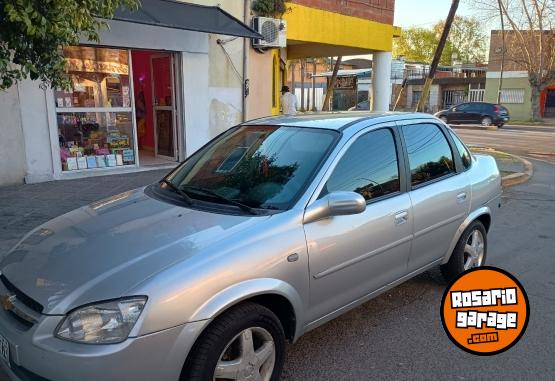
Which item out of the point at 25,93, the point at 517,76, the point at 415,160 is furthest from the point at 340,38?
the point at 517,76

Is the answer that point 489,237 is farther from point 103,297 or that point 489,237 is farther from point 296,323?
point 103,297

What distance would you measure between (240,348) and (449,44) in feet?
223

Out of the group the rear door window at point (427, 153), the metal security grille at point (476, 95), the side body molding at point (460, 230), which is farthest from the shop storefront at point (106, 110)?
the metal security grille at point (476, 95)

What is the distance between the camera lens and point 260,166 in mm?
3303

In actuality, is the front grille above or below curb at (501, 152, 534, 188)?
above

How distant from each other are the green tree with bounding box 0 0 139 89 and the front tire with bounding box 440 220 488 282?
385cm

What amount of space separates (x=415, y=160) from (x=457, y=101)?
42549 millimetres

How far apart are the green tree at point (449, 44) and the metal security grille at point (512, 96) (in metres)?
24.6

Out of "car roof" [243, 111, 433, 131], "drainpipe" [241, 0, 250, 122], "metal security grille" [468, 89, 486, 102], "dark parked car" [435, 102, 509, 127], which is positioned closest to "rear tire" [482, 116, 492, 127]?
"dark parked car" [435, 102, 509, 127]

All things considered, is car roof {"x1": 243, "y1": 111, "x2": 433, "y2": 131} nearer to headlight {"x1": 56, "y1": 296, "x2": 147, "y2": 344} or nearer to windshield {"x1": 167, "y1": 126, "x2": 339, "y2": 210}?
windshield {"x1": 167, "y1": 126, "x2": 339, "y2": 210}

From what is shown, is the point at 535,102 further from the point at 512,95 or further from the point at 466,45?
the point at 466,45

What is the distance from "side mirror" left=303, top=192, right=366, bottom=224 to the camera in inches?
112

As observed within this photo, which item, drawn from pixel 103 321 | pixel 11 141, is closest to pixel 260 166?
pixel 103 321

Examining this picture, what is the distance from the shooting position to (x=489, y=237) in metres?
6.01
